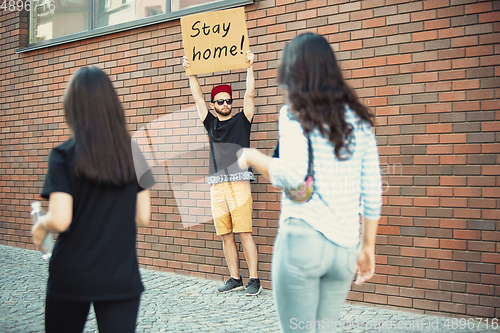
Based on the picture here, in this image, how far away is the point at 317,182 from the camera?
1683 millimetres

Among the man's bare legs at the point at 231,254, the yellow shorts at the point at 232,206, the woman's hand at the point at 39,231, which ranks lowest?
the man's bare legs at the point at 231,254

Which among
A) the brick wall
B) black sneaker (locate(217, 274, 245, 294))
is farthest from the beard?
black sneaker (locate(217, 274, 245, 294))

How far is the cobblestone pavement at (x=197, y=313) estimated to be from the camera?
3699mm

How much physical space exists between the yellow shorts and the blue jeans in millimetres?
2960

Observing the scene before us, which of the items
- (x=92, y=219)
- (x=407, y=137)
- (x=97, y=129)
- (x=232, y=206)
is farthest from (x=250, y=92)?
(x=92, y=219)

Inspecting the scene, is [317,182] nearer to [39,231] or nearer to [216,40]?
[39,231]

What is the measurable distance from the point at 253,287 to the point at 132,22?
3806 mm

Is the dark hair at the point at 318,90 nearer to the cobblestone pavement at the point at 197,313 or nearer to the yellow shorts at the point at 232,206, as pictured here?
the cobblestone pavement at the point at 197,313

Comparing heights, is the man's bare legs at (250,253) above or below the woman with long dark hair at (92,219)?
below

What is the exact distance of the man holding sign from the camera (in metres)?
4.69

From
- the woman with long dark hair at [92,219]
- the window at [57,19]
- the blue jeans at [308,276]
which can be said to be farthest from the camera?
the window at [57,19]

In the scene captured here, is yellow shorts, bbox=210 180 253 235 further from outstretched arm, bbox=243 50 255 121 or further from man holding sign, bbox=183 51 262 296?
outstretched arm, bbox=243 50 255 121

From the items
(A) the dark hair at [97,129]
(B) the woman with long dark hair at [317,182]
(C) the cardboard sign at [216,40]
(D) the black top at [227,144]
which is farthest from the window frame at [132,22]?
(B) the woman with long dark hair at [317,182]

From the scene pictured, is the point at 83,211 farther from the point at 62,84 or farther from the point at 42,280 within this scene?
the point at 62,84
